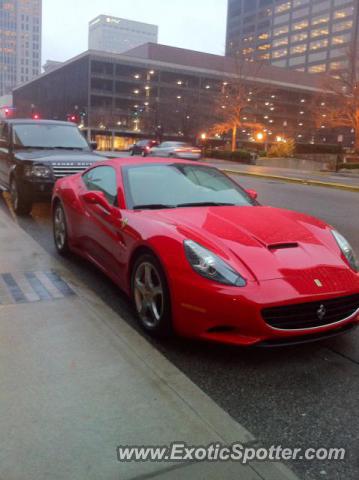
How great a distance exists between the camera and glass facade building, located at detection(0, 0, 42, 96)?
620ft

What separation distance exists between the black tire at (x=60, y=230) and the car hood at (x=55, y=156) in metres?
2.57

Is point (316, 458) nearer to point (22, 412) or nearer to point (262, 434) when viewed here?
point (262, 434)

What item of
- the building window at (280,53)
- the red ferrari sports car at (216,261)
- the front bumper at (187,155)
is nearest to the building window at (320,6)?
the building window at (280,53)

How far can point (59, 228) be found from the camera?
636cm

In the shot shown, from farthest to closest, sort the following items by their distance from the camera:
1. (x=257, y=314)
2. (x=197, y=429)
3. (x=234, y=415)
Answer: (x=257, y=314) < (x=234, y=415) < (x=197, y=429)

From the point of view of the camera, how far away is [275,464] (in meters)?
2.39

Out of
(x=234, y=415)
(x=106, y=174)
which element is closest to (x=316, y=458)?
(x=234, y=415)

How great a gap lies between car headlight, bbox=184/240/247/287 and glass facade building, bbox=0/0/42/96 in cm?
19929

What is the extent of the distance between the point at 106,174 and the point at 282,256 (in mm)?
2517

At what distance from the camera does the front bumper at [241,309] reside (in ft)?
10.7

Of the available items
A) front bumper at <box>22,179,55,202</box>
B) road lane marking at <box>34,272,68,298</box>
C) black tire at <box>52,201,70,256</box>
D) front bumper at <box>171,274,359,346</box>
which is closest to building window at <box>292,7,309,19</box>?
front bumper at <box>22,179,55,202</box>

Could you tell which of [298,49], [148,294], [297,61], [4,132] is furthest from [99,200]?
[298,49]

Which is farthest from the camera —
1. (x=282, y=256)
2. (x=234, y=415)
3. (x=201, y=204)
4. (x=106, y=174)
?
(x=106, y=174)

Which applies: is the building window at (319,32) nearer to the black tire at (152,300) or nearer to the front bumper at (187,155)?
the front bumper at (187,155)
